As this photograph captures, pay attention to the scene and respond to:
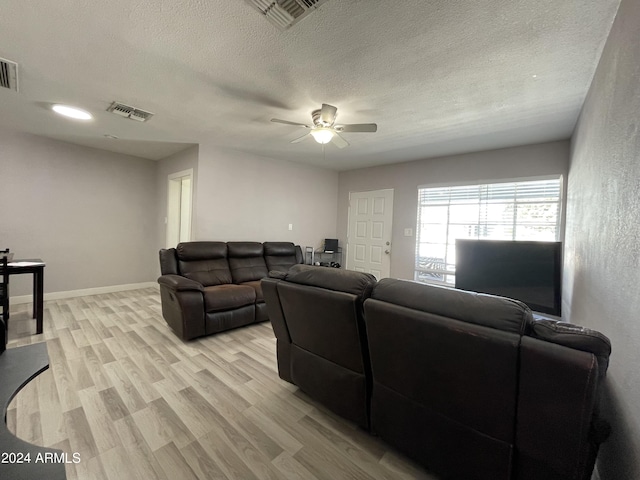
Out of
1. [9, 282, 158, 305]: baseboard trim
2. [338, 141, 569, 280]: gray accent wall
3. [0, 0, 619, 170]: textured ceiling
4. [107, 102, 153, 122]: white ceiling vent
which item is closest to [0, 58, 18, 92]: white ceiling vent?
[0, 0, 619, 170]: textured ceiling

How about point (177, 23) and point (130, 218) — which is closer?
point (177, 23)

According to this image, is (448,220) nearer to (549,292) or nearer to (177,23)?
(549,292)

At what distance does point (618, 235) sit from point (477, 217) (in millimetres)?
2927

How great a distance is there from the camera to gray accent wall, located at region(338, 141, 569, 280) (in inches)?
137

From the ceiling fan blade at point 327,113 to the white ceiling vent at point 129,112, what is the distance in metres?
1.92

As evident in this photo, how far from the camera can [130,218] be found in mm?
4938

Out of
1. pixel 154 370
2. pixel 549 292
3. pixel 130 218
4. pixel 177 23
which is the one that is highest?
pixel 177 23

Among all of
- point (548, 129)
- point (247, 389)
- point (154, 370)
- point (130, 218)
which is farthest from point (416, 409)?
point (130, 218)

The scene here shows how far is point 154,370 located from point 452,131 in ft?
13.0

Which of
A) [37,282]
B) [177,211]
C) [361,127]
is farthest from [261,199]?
[37,282]

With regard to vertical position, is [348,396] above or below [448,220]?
below

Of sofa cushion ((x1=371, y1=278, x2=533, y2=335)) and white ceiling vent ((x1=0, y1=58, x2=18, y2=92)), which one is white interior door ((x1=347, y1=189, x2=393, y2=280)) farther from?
white ceiling vent ((x1=0, y1=58, x2=18, y2=92))

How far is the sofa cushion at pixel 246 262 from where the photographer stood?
390cm

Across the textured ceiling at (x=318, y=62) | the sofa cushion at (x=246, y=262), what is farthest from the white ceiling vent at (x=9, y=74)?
the sofa cushion at (x=246, y=262)
